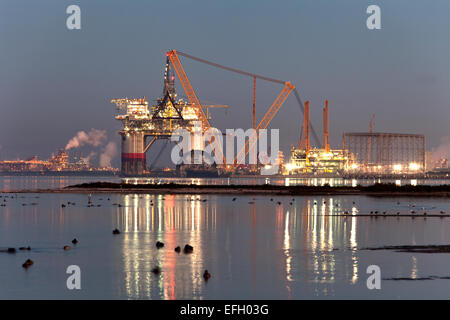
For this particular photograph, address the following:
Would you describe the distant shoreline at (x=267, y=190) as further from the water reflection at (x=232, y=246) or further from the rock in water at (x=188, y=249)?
the rock in water at (x=188, y=249)

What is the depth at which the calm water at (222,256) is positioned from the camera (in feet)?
74.1

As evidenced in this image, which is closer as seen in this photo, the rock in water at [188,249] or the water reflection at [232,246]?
the water reflection at [232,246]

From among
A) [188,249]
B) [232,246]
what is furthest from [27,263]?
[232,246]

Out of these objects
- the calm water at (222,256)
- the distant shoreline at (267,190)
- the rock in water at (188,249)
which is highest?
the distant shoreline at (267,190)

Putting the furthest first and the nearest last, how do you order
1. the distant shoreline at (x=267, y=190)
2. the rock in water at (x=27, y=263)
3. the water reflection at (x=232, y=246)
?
the distant shoreline at (x=267, y=190) < the rock in water at (x=27, y=263) < the water reflection at (x=232, y=246)

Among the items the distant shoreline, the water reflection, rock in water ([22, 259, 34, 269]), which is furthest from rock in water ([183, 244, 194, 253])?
the distant shoreline

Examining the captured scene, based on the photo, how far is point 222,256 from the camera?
30469 millimetres

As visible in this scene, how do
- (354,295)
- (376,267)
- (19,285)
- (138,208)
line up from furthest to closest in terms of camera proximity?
(138,208) → (376,267) → (19,285) → (354,295)

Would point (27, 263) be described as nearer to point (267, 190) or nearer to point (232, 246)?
point (232, 246)

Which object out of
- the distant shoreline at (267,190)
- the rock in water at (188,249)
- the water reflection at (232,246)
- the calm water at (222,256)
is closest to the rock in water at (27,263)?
the calm water at (222,256)

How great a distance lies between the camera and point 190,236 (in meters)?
38.8
